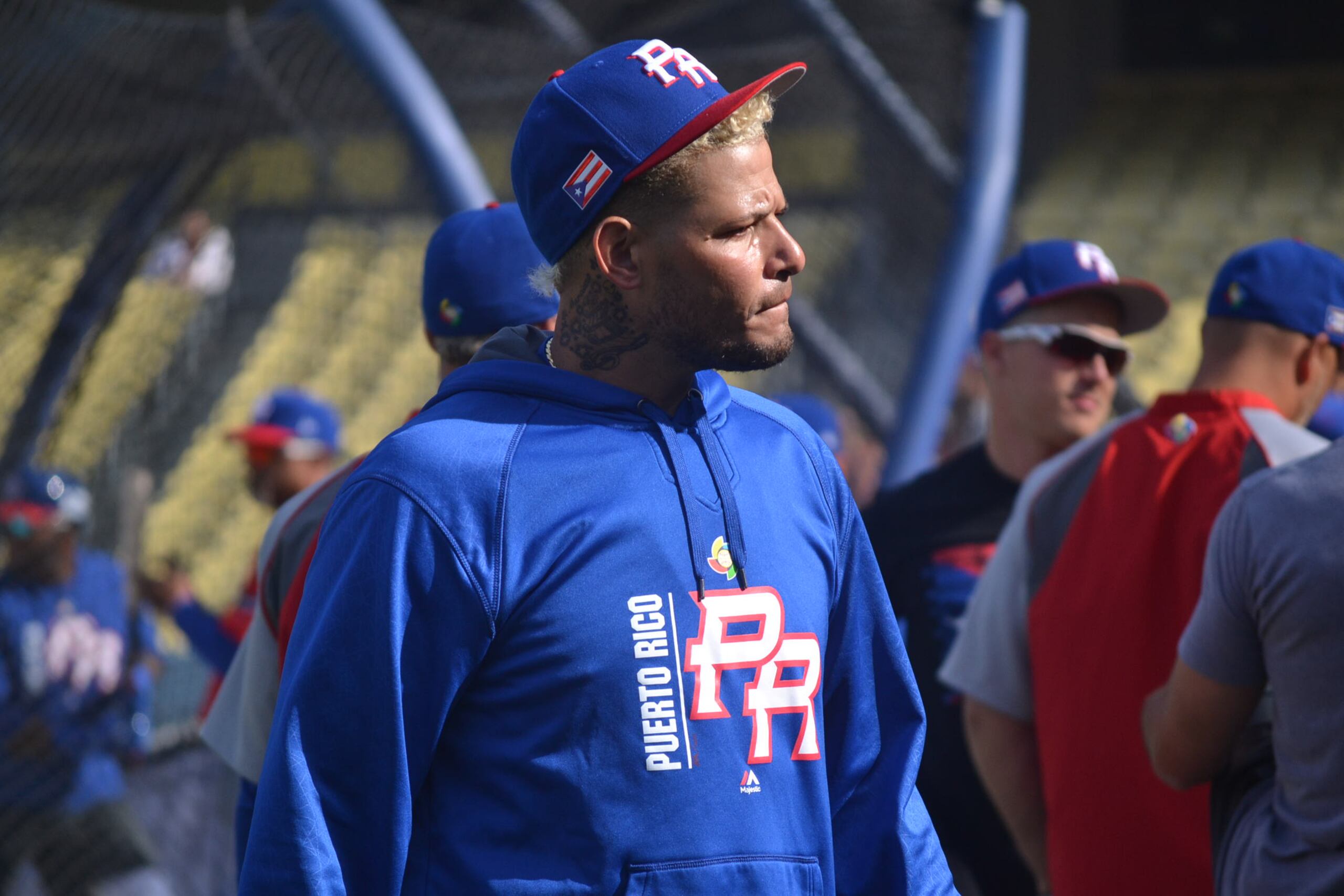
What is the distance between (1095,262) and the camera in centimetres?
287

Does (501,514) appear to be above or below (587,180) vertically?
below

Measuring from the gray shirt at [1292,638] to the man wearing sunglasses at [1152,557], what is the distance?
14.0 inches

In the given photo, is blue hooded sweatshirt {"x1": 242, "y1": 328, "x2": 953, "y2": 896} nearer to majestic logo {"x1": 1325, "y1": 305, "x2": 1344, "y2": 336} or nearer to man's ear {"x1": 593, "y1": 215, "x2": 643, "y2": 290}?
man's ear {"x1": 593, "y1": 215, "x2": 643, "y2": 290}

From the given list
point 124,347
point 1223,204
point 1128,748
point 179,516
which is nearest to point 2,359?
point 124,347

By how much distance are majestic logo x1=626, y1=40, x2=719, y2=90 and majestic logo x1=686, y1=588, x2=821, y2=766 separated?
0.49 m

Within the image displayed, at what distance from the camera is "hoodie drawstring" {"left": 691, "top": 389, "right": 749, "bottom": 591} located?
4.41ft

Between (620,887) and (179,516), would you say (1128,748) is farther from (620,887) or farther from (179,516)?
(179,516)

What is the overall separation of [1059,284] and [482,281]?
1272mm

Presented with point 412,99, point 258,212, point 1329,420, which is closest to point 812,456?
point 412,99

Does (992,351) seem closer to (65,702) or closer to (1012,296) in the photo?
(1012,296)

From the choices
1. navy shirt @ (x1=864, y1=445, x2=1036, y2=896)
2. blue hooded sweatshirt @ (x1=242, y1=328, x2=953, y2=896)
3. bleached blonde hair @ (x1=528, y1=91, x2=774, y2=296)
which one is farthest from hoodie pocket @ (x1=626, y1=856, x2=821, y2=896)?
navy shirt @ (x1=864, y1=445, x2=1036, y2=896)

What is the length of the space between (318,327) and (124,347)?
886mm

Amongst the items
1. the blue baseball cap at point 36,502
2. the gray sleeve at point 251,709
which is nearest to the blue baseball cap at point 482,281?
the gray sleeve at point 251,709

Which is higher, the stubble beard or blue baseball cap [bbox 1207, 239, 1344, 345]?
the stubble beard
